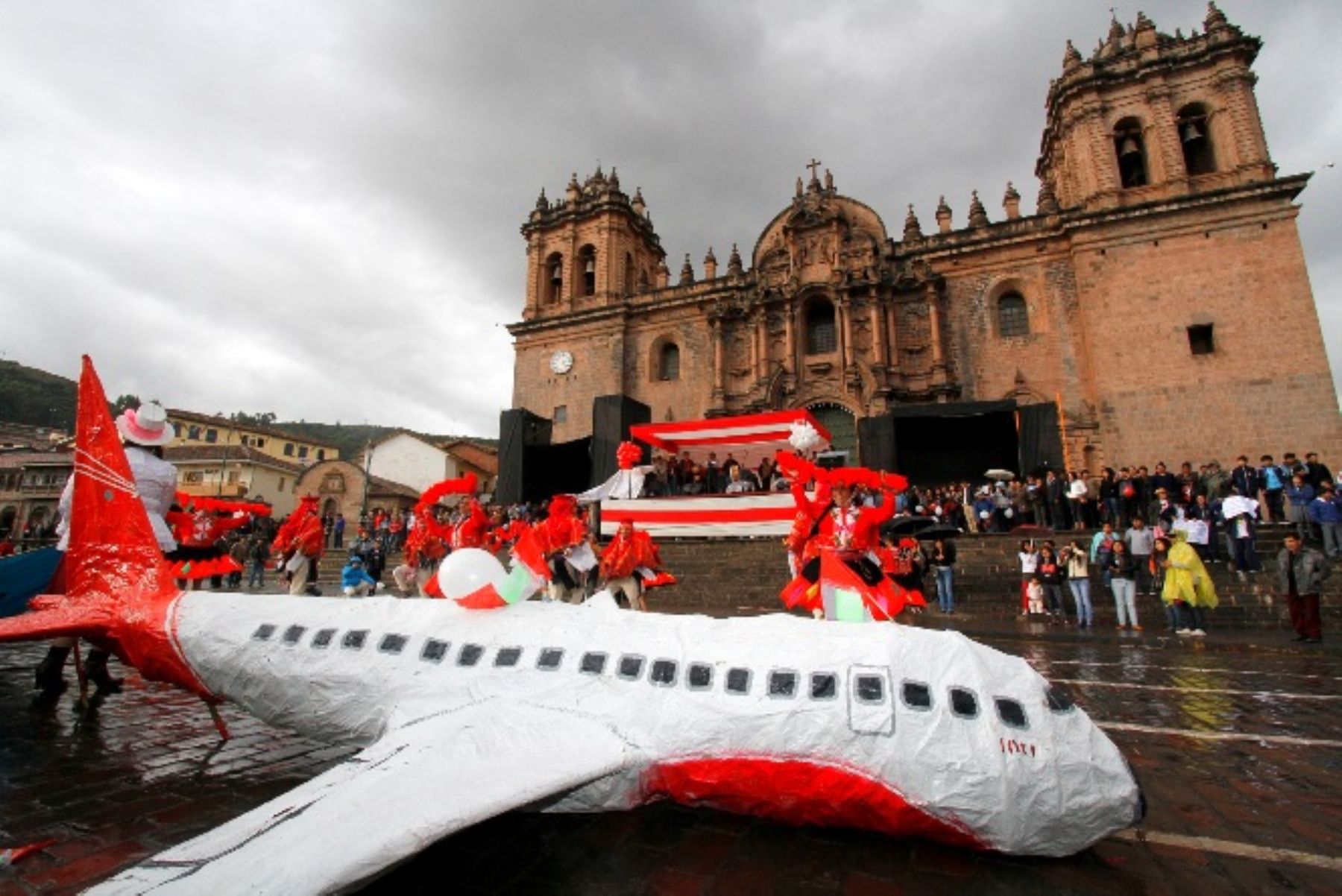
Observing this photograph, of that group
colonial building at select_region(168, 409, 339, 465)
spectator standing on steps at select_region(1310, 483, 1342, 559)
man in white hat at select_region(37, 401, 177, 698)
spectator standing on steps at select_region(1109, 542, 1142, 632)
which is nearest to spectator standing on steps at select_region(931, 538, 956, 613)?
spectator standing on steps at select_region(1109, 542, 1142, 632)

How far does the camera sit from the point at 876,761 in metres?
3.15

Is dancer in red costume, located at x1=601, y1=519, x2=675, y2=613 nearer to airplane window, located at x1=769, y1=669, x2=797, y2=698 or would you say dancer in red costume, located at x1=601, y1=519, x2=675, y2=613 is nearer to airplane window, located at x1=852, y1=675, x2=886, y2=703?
airplane window, located at x1=769, y1=669, x2=797, y2=698

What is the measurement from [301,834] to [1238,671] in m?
10.6

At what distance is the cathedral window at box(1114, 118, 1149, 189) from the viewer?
83.9 feet

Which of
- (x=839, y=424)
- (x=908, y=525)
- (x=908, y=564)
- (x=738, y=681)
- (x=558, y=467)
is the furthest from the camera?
(x=558, y=467)

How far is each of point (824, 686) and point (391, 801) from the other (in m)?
2.15

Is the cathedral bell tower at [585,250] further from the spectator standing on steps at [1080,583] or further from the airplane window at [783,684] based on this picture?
the airplane window at [783,684]

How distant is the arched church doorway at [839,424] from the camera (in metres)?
26.5

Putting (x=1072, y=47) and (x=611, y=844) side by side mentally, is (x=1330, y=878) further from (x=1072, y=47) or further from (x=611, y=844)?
(x=1072, y=47)

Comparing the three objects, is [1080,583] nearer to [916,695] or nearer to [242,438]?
[916,695]

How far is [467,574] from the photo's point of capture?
464 cm

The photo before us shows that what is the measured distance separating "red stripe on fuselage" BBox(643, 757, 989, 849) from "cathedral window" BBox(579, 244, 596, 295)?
33115 mm

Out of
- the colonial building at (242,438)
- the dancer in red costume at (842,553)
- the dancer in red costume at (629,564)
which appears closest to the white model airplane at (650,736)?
the dancer in red costume at (842,553)

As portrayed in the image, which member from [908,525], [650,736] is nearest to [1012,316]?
[908,525]
